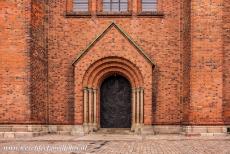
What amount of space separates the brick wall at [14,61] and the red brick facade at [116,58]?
4 cm

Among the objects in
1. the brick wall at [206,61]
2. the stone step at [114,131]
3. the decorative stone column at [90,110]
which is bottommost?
the stone step at [114,131]

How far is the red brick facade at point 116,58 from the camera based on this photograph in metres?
17.1

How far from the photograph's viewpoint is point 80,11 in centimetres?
1945

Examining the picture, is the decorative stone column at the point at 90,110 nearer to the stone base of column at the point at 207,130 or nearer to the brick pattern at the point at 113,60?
the brick pattern at the point at 113,60

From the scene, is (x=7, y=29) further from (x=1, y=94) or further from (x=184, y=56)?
(x=184, y=56)

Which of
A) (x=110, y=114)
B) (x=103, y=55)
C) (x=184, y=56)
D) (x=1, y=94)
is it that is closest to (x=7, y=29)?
(x=1, y=94)

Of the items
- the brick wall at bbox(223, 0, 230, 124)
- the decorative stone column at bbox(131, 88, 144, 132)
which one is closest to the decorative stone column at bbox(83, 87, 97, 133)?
the decorative stone column at bbox(131, 88, 144, 132)

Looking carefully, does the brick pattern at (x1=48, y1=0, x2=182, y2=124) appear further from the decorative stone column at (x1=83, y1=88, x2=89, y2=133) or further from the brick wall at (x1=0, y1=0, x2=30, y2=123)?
the brick wall at (x1=0, y1=0, x2=30, y2=123)

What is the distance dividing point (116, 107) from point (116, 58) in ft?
7.67

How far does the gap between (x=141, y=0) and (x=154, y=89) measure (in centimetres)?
422

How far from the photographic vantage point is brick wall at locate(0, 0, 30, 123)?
1695cm

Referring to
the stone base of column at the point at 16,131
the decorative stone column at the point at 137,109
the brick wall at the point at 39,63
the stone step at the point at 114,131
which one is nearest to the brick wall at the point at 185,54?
the decorative stone column at the point at 137,109

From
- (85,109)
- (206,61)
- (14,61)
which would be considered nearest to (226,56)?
(206,61)

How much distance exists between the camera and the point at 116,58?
1873 cm
